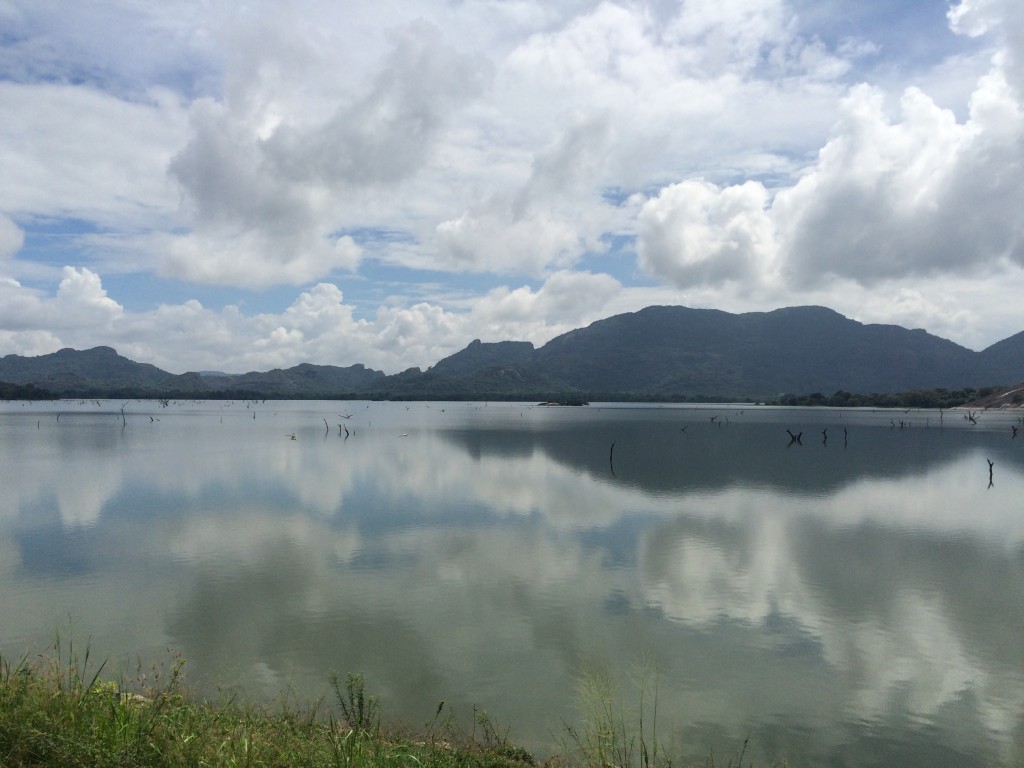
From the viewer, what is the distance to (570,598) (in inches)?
772

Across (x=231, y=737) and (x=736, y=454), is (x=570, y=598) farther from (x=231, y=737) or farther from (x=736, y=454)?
(x=736, y=454)

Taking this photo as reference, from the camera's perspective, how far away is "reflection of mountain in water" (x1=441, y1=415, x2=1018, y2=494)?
1902 inches

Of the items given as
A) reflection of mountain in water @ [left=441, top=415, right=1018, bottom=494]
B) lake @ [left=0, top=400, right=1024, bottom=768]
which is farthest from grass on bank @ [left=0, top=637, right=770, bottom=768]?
reflection of mountain in water @ [left=441, top=415, right=1018, bottom=494]

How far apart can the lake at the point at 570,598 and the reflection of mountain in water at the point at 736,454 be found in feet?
8.80

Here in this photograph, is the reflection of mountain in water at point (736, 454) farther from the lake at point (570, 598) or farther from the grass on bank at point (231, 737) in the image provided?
the grass on bank at point (231, 737)

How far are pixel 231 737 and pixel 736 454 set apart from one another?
66.0 metres

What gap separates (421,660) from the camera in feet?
48.3

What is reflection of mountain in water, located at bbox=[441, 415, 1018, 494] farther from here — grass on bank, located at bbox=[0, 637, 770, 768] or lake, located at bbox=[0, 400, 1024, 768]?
grass on bank, located at bbox=[0, 637, 770, 768]

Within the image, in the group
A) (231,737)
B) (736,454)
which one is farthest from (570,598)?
(736,454)

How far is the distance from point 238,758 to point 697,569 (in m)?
18.8

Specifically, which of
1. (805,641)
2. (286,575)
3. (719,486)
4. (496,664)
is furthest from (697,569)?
(719,486)

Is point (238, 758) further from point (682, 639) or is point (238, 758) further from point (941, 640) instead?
point (941, 640)

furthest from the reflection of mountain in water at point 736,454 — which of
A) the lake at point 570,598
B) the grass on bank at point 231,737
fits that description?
the grass on bank at point 231,737

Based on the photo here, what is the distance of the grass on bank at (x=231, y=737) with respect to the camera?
7.27m
